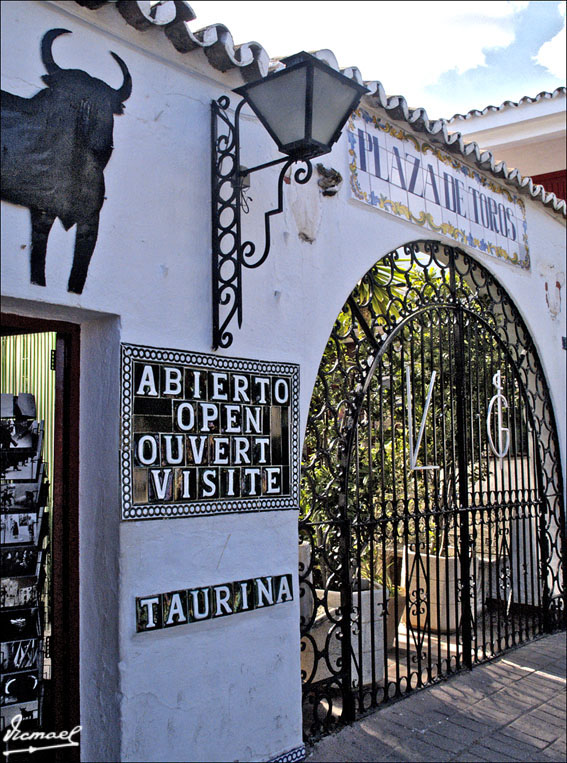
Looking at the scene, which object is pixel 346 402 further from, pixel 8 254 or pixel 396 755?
pixel 8 254

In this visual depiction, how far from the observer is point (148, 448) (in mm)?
3104

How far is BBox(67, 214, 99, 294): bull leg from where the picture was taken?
2895mm

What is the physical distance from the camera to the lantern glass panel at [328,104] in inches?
124

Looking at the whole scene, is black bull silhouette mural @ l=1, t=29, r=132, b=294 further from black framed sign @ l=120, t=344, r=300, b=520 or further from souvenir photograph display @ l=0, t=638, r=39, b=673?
souvenir photograph display @ l=0, t=638, r=39, b=673

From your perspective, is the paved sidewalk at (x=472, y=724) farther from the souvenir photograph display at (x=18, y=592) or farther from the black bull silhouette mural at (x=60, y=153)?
the black bull silhouette mural at (x=60, y=153)

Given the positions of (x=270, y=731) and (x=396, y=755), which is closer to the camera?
(x=270, y=731)

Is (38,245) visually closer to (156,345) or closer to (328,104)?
(156,345)

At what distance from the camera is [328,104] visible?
10.5 feet

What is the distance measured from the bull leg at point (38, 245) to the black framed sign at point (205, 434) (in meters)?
0.46

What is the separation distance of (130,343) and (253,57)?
5.20 feet

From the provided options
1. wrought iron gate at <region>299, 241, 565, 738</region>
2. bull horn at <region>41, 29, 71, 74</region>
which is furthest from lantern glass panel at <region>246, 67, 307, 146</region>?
wrought iron gate at <region>299, 241, 565, 738</region>

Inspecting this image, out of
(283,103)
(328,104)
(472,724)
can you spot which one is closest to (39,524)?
(283,103)

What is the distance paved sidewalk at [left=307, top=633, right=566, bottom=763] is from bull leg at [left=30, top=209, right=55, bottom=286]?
2717 millimetres

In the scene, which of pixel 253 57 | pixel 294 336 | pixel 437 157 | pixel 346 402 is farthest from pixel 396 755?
pixel 437 157
